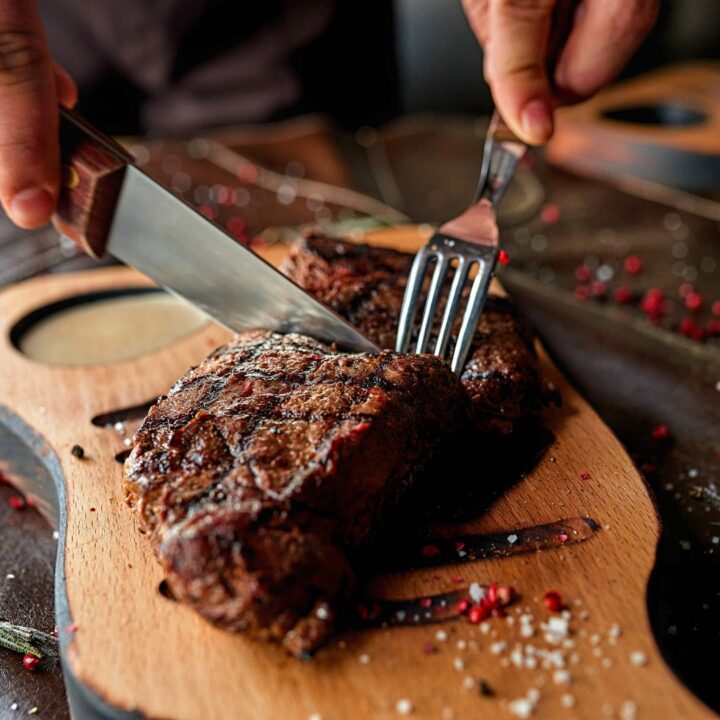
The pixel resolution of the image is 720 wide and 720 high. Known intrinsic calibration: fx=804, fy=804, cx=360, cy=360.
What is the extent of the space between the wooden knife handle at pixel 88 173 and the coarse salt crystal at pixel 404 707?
1.72 metres

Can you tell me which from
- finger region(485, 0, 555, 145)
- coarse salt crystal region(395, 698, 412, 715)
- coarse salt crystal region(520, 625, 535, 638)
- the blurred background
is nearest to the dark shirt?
the blurred background

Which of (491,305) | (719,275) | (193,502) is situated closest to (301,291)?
(491,305)

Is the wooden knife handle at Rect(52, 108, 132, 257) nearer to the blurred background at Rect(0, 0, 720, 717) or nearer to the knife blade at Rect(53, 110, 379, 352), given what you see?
the knife blade at Rect(53, 110, 379, 352)

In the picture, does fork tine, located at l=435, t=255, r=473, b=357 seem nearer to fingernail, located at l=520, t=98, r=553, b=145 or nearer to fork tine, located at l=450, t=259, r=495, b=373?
fork tine, located at l=450, t=259, r=495, b=373

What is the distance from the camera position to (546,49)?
121 inches

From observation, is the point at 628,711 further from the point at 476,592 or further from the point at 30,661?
the point at 30,661

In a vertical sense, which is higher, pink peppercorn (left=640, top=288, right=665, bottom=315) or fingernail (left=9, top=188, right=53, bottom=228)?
fingernail (left=9, top=188, right=53, bottom=228)

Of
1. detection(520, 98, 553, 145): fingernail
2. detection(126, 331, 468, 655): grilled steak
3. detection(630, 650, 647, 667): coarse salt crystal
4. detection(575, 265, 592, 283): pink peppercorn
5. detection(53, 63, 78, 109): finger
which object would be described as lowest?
detection(575, 265, 592, 283): pink peppercorn

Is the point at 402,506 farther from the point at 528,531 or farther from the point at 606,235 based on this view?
the point at 606,235

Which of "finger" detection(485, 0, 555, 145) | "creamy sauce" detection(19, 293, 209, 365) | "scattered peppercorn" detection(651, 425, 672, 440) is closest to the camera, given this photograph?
"scattered peppercorn" detection(651, 425, 672, 440)

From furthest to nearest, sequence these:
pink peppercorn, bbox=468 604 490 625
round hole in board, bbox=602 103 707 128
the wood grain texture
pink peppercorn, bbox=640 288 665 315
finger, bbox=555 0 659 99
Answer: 1. round hole in board, bbox=602 103 707 128
2. the wood grain texture
3. pink peppercorn, bbox=640 288 665 315
4. finger, bbox=555 0 659 99
5. pink peppercorn, bbox=468 604 490 625

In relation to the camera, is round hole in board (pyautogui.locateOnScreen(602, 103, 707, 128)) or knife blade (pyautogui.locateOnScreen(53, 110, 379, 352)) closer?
knife blade (pyautogui.locateOnScreen(53, 110, 379, 352))

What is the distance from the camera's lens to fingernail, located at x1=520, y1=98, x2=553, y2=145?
2.93 meters

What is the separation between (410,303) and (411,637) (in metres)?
1.14
